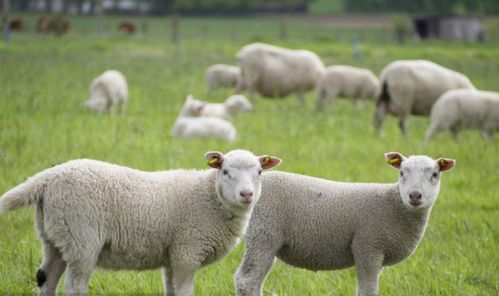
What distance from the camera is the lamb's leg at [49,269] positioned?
509 cm

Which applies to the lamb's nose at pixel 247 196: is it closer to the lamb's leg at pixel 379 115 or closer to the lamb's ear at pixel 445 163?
the lamb's ear at pixel 445 163

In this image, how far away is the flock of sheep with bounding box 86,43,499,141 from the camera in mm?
13117

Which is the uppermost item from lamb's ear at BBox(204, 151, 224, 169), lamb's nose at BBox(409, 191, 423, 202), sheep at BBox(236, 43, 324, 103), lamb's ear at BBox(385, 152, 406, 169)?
lamb's ear at BBox(204, 151, 224, 169)

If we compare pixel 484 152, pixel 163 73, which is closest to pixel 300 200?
pixel 484 152

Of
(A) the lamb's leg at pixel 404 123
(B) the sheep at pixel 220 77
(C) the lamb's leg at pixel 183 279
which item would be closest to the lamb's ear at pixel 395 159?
(C) the lamb's leg at pixel 183 279

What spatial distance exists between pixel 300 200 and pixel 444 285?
3.96ft

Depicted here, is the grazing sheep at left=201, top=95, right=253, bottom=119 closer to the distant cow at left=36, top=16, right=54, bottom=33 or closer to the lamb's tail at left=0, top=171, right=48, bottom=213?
the lamb's tail at left=0, top=171, right=48, bottom=213

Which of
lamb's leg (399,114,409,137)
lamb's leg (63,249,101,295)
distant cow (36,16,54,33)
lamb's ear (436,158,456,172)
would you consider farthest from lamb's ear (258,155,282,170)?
distant cow (36,16,54,33)

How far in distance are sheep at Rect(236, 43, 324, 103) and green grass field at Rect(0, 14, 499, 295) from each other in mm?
414

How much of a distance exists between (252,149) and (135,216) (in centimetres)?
616

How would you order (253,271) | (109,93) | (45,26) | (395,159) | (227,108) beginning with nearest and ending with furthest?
(253,271), (395,159), (109,93), (227,108), (45,26)

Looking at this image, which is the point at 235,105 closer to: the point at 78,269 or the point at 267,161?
the point at 267,161

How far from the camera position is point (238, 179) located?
5.30 m

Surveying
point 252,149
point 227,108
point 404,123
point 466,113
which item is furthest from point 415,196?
point 227,108
